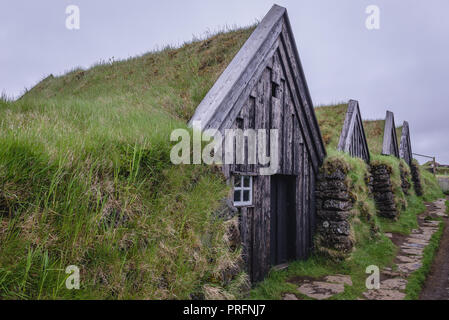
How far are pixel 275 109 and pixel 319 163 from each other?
2.62 metres

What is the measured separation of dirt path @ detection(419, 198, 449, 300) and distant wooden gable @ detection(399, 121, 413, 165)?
36.3 feet

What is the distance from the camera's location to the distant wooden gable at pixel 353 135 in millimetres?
10877

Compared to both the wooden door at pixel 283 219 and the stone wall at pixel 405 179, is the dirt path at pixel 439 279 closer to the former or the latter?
the wooden door at pixel 283 219

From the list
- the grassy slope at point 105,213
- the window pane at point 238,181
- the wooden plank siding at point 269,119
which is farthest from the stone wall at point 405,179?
the grassy slope at point 105,213

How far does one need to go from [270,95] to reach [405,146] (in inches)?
654

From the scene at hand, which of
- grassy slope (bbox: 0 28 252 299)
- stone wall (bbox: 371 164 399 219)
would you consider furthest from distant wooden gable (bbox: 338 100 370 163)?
grassy slope (bbox: 0 28 252 299)

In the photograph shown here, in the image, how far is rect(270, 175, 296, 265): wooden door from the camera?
6875 millimetres

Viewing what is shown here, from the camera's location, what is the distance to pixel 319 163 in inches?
326

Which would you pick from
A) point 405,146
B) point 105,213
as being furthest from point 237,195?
point 405,146

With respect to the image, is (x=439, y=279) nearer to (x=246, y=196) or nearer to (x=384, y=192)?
(x=246, y=196)

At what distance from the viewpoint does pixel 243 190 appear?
564 cm

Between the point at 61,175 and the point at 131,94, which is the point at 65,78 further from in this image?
the point at 61,175

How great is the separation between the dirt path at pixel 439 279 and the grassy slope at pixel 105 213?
4.18 m

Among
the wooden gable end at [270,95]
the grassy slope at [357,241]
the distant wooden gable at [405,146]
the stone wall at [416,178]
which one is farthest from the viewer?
the stone wall at [416,178]
